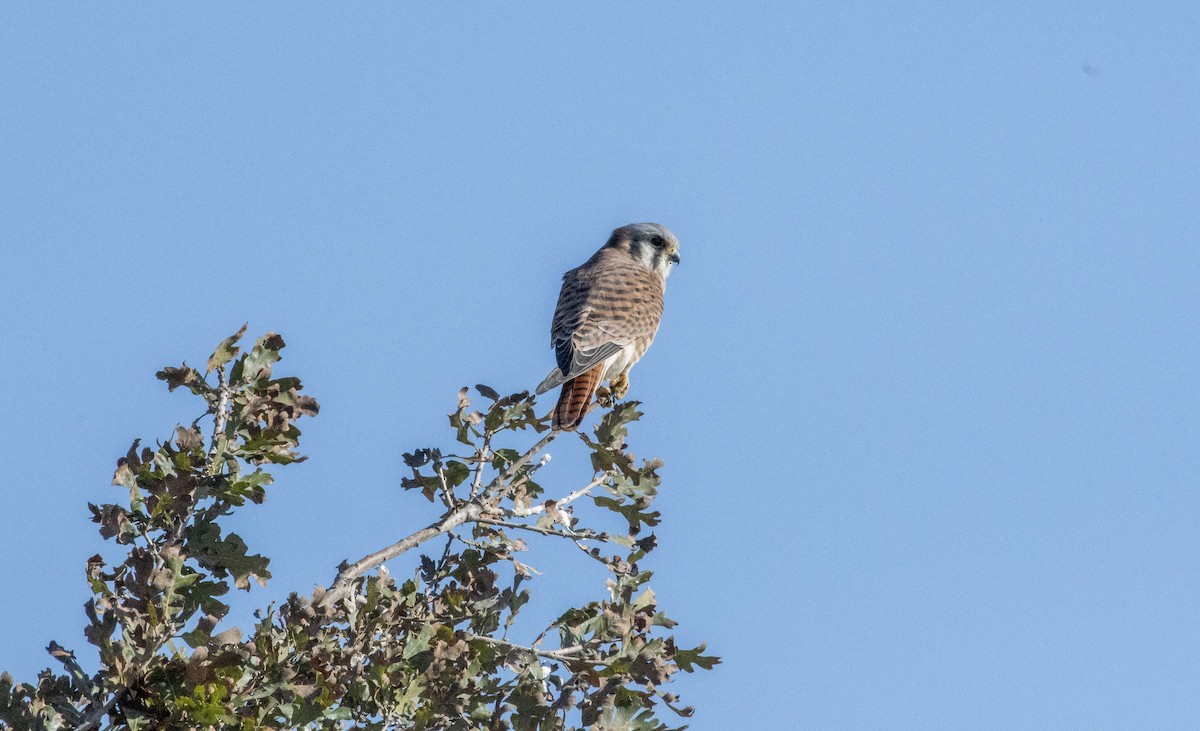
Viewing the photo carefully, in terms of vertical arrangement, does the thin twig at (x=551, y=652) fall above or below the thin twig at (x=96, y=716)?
above

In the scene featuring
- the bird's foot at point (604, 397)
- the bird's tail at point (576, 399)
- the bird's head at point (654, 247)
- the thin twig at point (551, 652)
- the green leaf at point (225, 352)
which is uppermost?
the bird's head at point (654, 247)

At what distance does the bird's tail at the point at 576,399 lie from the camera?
4.76 metres

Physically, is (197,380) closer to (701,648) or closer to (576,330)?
(701,648)

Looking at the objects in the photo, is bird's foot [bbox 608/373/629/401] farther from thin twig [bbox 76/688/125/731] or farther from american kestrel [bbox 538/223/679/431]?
thin twig [bbox 76/688/125/731]

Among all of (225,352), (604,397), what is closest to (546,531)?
(225,352)

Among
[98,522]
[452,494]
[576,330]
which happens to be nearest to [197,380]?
[98,522]

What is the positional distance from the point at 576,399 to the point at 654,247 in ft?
8.40

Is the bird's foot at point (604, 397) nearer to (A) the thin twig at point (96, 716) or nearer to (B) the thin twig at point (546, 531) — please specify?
(B) the thin twig at point (546, 531)

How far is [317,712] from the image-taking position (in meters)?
3.16

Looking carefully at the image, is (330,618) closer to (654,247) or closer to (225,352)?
(225,352)

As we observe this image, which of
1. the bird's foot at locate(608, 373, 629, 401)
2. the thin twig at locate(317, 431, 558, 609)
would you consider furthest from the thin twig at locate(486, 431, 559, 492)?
the bird's foot at locate(608, 373, 629, 401)

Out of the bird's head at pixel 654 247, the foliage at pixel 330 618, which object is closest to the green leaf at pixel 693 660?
the foliage at pixel 330 618

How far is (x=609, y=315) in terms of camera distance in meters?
6.14

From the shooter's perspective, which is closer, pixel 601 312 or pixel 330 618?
pixel 330 618
